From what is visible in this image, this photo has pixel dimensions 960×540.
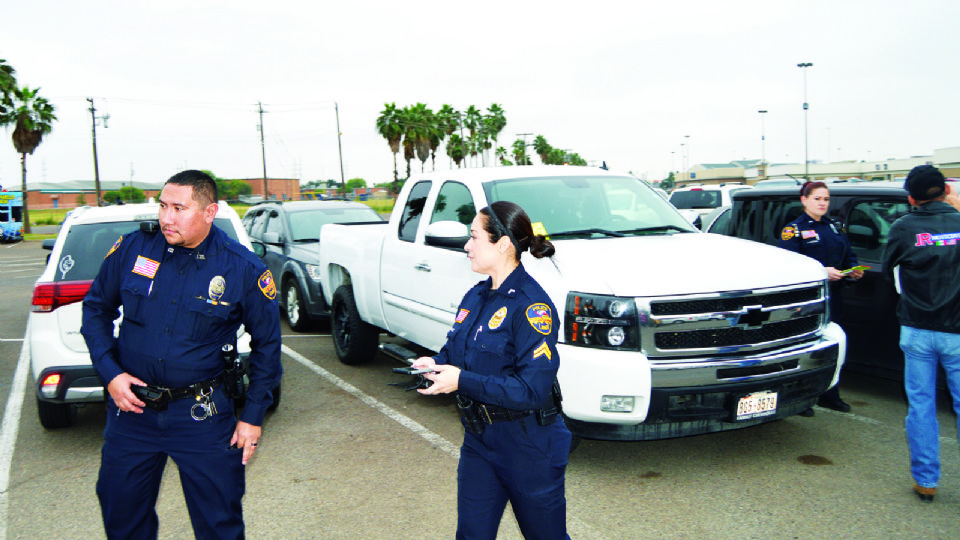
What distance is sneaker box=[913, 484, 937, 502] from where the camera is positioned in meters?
3.99

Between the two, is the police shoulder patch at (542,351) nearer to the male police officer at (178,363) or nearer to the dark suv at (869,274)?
the male police officer at (178,363)

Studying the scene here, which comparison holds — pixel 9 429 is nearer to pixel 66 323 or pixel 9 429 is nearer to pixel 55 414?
pixel 55 414

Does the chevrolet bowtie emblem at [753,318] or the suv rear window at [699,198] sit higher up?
the suv rear window at [699,198]

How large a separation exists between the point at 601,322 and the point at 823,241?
8.50 ft

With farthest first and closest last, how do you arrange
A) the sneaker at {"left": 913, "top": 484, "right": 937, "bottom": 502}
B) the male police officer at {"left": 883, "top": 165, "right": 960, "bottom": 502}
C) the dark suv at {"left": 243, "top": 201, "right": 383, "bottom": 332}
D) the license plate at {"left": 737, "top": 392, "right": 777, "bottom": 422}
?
the dark suv at {"left": 243, "top": 201, "right": 383, "bottom": 332} → the license plate at {"left": 737, "top": 392, "right": 777, "bottom": 422} → the sneaker at {"left": 913, "top": 484, "right": 937, "bottom": 502} → the male police officer at {"left": 883, "top": 165, "right": 960, "bottom": 502}

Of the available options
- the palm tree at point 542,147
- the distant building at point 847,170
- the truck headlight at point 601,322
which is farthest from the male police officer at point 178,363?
the palm tree at point 542,147

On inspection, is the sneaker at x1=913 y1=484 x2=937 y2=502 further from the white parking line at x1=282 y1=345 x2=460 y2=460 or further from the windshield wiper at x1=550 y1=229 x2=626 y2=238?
the white parking line at x1=282 y1=345 x2=460 y2=460

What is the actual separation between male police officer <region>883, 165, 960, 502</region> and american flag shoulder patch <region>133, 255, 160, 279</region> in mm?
3804

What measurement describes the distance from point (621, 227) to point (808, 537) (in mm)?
2490

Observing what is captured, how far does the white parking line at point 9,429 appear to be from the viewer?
4230 mm

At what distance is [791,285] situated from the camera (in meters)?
4.38

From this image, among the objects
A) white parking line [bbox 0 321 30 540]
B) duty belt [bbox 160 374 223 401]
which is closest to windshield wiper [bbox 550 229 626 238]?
duty belt [bbox 160 374 223 401]

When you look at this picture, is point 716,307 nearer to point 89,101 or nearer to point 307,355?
point 307,355

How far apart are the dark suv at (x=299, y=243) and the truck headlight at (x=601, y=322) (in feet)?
17.3
